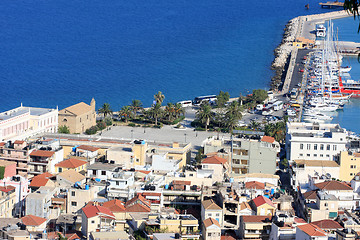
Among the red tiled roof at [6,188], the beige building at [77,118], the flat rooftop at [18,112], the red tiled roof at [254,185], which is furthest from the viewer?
the beige building at [77,118]

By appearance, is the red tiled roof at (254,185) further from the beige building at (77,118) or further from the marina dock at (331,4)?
the marina dock at (331,4)

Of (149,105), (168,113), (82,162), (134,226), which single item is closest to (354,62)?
(149,105)

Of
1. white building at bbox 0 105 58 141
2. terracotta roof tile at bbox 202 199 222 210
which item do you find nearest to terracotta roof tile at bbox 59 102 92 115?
white building at bbox 0 105 58 141

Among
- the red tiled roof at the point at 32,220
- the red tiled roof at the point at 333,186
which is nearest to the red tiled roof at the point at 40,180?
the red tiled roof at the point at 32,220

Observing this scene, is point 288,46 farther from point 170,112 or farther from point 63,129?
point 63,129

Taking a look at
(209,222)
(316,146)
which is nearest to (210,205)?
(209,222)

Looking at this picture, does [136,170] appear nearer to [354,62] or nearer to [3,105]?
[3,105]

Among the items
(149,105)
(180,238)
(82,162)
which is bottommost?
(180,238)
